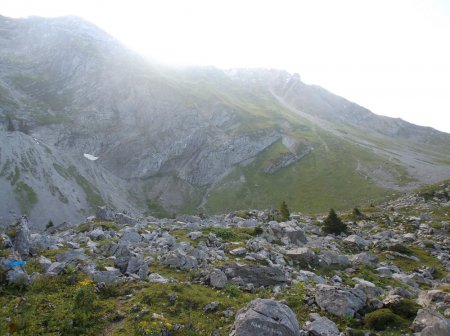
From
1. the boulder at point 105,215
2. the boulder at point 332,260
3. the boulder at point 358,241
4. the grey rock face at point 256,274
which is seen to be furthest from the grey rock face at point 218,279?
the boulder at point 105,215

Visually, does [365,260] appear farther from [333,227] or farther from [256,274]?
[333,227]

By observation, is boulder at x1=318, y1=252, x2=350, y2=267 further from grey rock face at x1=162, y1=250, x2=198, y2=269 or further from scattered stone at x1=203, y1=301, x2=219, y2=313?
scattered stone at x1=203, y1=301, x2=219, y2=313

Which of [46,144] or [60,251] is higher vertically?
[60,251]

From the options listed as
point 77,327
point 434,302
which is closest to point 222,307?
point 77,327

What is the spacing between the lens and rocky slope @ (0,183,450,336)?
46.9 ft

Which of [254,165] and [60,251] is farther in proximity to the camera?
[254,165]

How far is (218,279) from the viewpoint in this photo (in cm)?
2019

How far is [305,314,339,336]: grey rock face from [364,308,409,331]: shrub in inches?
74.6

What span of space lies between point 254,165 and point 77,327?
516ft

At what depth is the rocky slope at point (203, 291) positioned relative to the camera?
1430 cm

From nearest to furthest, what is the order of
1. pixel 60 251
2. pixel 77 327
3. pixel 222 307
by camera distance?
pixel 77 327 → pixel 222 307 → pixel 60 251

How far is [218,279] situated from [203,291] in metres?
1.62

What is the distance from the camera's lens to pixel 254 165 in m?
170

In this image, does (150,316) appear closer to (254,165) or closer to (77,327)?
(77,327)
